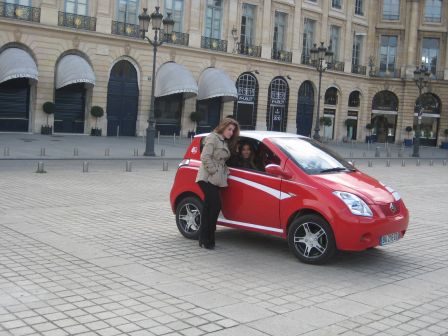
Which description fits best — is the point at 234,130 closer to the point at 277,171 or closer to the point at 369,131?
the point at 277,171

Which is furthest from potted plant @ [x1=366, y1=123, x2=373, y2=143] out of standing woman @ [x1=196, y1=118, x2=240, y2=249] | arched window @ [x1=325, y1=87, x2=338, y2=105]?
standing woman @ [x1=196, y1=118, x2=240, y2=249]

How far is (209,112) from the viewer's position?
142ft

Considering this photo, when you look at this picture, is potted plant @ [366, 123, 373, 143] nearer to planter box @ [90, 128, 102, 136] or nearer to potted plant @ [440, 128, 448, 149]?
potted plant @ [440, 128, 448, 149]

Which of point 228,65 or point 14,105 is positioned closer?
point 14,105

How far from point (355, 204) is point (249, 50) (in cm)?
3794

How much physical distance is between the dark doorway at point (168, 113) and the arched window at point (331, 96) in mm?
16011

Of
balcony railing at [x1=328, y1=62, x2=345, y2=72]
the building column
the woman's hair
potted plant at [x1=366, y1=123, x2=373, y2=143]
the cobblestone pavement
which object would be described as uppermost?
the building column

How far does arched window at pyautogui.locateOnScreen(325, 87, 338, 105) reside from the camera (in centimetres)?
5194

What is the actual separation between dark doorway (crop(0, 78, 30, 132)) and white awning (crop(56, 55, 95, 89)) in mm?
1843

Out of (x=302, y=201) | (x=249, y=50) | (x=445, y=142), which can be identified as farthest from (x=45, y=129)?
(x=445, y=142)

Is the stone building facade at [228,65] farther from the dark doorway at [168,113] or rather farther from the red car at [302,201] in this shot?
the red car at [302,201]

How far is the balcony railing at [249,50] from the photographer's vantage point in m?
44.1

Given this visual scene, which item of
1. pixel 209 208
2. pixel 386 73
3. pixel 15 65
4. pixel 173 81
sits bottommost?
pixel 209 208

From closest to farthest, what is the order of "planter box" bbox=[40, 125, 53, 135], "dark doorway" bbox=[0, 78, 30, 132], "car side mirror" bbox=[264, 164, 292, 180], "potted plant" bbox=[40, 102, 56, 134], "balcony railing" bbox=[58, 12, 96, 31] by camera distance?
"car side mirror" bbox=[264, 164, 292, 180]
"dark doorway" bbox=[0, 78, 30, 132]
"potted plant" bbox=[40, 102, 56, 134]
"planter box" bbox=[40, 125, 53, 135]
"balcony railing" bbox=[58, 12, 96, 31]
